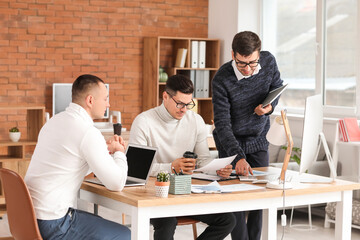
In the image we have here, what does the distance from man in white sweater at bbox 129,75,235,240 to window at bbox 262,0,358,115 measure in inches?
115

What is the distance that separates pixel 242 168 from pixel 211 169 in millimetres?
205

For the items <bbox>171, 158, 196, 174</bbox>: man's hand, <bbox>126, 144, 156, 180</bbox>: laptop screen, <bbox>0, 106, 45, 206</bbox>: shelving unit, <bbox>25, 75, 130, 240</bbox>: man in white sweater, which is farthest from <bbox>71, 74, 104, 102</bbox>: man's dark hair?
<bbox>0, 106, 45, 206</bbox>: shelving unit

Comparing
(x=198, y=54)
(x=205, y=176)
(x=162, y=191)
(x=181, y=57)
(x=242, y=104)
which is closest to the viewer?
(x=162, y=191)

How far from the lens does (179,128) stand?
3721mm

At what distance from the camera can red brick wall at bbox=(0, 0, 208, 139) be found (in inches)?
278

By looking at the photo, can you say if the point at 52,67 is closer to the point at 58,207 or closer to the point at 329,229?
the point at 329,229

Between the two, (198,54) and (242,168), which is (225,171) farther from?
(198,54)

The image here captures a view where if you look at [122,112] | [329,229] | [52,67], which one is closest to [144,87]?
[122,112]

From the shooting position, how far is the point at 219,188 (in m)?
3.03

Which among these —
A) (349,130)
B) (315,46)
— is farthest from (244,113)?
(315,46)

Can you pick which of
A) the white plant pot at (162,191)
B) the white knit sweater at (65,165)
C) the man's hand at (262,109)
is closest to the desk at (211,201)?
the white plant pot at (162,191)

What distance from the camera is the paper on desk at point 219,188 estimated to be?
297 cm

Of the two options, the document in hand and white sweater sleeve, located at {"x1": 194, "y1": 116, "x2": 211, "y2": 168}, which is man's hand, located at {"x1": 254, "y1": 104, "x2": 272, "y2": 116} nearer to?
the document in hand

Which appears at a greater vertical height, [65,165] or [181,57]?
[181,57]
